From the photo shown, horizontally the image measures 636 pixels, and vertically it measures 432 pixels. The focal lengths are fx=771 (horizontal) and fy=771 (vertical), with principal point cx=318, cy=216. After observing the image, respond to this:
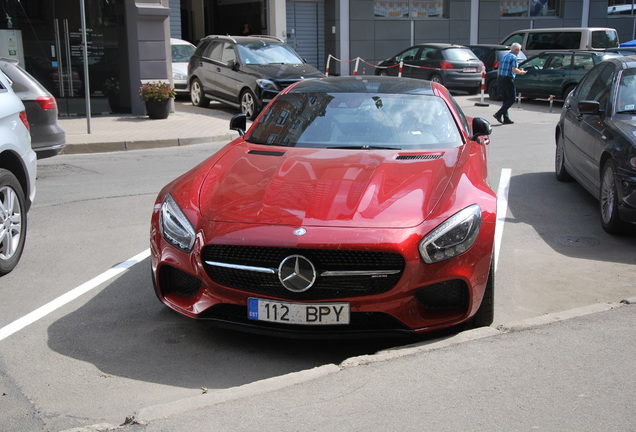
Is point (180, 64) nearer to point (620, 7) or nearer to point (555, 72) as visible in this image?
point (555, 72)

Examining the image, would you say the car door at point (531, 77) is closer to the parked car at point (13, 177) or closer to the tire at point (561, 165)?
the tire at point (561, 165)

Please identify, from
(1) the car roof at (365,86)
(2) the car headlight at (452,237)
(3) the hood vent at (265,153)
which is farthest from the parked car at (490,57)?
(2) the car headlight at (452,237)

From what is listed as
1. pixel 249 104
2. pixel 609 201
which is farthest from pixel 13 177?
pixel 249 104

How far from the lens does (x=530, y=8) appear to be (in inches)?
1411

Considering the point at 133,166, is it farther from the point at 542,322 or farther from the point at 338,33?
the point at 338,33

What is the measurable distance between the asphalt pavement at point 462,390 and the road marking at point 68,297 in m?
1.69

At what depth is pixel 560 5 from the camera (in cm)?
3647

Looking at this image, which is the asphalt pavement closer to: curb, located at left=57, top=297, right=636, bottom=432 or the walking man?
curb, located at left=57, top=297, right=636, bottom=432

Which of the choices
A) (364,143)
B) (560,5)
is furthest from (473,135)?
(560,5)

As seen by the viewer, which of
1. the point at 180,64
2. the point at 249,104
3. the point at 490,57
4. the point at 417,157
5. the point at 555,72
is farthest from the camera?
the point at 490,57

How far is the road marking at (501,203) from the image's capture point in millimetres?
7375

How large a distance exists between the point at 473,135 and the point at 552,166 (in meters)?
5.57

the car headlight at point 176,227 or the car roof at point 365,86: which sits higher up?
the car roof at point 365,86

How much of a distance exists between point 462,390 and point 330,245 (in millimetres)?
1067
